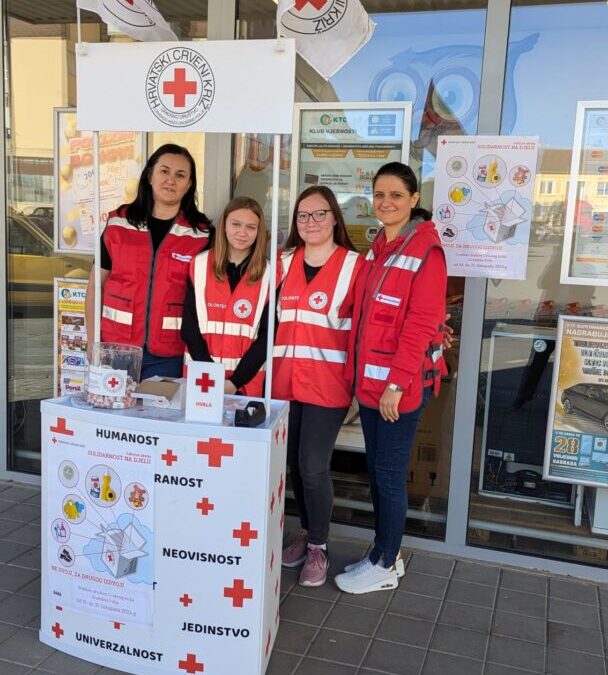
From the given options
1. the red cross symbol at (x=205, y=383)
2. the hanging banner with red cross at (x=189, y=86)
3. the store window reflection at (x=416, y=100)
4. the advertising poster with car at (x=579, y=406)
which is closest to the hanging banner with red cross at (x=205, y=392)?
the red cross symbol at (x=205, y=383)

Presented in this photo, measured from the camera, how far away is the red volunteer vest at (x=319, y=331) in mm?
2848

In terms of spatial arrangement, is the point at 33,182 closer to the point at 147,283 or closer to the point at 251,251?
the point at 147,283

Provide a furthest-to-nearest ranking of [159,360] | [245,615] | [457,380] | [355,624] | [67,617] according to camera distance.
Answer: [457,380], [159,360], [355,624], [67,617], [245,615]

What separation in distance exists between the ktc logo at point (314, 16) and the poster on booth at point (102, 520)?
5.00 ft

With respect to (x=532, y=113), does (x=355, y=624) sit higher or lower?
lower

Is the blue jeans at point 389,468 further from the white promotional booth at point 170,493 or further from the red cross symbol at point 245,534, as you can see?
the red cross symbol at point 245,534

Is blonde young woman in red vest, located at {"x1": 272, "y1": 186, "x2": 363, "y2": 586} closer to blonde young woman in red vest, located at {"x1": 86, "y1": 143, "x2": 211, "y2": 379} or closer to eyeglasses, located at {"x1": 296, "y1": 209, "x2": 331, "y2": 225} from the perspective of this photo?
eyeglasses, located at {"x1": 296, "y1": 209, "x2": 331, "y2": 225}

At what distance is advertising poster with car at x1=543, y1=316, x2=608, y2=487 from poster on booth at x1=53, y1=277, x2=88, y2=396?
257cm

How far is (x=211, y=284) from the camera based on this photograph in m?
2.85

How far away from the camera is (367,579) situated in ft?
9.80

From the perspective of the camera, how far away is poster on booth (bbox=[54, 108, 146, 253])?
3.74 meters

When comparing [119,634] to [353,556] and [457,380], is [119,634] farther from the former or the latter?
[457,380]

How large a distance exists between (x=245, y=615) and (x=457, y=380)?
63.2 inches

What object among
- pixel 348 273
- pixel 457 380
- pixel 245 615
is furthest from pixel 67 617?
pixel 457 380
